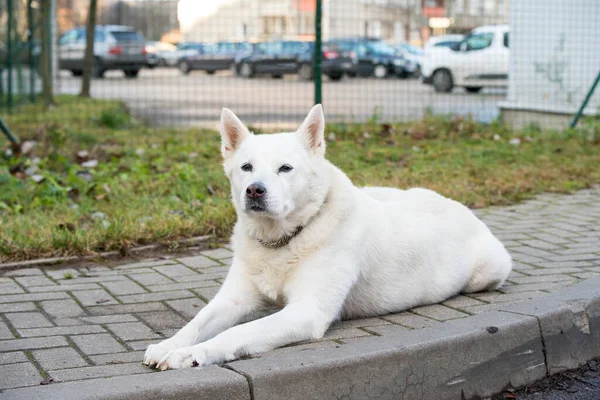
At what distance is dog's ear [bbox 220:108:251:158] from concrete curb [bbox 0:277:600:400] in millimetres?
1177

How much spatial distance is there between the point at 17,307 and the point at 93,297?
0.42 meters

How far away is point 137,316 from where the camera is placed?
175 inches

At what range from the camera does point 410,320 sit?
4328mm

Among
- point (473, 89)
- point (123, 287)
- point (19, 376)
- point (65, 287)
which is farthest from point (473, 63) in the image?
point (19, 376)

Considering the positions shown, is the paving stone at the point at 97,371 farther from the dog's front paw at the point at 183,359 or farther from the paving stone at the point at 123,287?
the paving stone at the point at 123,287

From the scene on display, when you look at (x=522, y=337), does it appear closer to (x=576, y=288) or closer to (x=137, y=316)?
(x=576, y=288)

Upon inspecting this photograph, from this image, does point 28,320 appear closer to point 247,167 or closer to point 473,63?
point 247,167

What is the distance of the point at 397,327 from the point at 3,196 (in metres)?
4.32

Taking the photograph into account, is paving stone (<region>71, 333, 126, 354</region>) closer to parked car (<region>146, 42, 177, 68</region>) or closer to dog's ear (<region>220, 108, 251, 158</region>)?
dog's ear (<region>220, 108, 251, 158</region>)

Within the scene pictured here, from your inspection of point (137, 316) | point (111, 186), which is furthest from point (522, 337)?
point (111, 186)

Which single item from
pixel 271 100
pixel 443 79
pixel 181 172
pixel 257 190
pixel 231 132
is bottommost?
pixel 181 172

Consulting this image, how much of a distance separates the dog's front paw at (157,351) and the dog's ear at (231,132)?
1.14m

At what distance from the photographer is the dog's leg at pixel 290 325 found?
11.7 ft

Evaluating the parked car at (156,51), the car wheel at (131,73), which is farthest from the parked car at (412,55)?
the parked car at (156,51)
